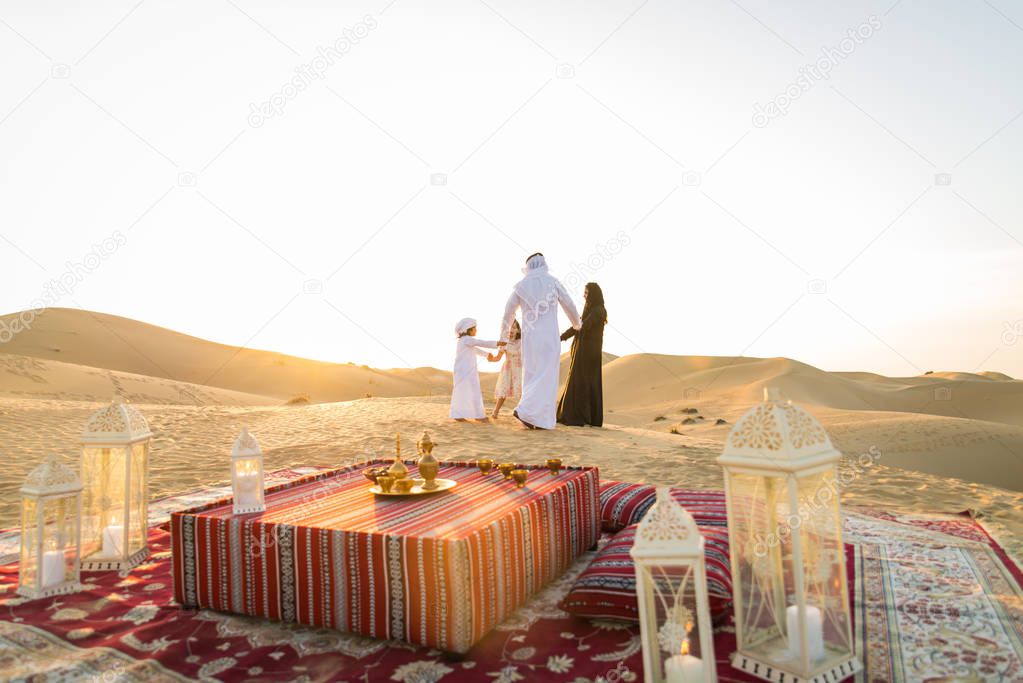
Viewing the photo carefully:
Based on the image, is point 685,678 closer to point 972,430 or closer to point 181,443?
point 181,443

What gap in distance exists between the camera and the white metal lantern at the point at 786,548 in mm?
2328

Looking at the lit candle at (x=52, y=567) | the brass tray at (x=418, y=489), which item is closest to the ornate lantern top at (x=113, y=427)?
the lit candle at (x=52, y=567)

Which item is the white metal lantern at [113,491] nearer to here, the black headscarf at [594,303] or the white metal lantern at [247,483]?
the white metal lantern at [247,483]

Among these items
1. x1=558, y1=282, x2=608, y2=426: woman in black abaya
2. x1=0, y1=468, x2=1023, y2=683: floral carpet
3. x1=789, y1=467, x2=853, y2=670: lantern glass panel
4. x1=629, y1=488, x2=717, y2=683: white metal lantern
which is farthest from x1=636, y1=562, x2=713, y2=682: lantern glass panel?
x1=558, y1=282, x2=608, y2=426: woman in black abaya

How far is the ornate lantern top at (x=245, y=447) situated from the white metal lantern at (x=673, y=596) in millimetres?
2145

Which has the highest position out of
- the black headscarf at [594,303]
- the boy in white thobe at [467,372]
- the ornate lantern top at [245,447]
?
the black headscarf at [594,303]

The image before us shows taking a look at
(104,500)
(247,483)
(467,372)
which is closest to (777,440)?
(247,483)

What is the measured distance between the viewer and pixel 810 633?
238 cm

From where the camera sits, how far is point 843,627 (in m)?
2.47

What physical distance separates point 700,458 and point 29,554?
6.20 meters

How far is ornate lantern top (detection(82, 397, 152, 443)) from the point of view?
12.7 ft

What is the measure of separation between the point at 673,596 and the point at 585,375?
8.02 metres

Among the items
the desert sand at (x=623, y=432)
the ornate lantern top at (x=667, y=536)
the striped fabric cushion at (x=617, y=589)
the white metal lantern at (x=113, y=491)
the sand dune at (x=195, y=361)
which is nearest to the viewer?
the ornate lantern top at (x=667, y=536)

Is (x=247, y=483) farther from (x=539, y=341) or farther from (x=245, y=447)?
(x=539, y=341)
